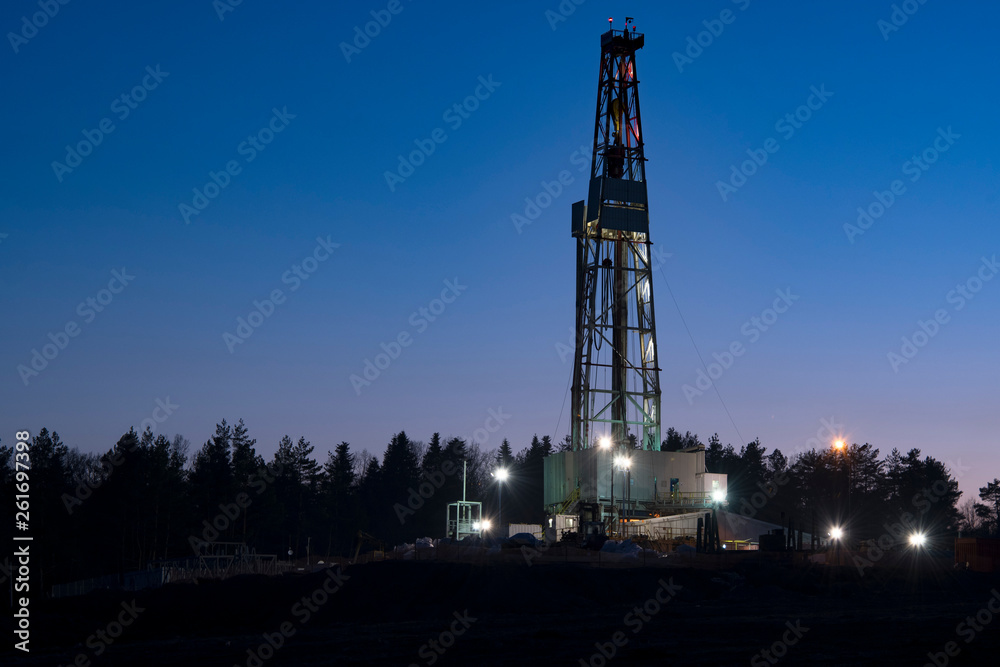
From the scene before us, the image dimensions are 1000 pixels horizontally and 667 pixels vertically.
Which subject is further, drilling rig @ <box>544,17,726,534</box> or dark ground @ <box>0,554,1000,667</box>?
drilling rig @ <box>544,17,726,534</box>

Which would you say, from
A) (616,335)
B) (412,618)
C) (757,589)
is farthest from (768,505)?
(412,618)

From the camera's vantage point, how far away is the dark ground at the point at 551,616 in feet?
68.0

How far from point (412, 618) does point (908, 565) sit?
21.1 m

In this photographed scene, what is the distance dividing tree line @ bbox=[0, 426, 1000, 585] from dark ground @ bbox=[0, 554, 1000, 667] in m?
7.89

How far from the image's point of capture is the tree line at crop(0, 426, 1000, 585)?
215 ft

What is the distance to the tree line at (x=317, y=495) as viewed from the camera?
6550 cm

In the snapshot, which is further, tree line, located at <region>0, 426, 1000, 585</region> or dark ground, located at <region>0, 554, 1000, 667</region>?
tree line, located at <region>0, 426, 1000, 585</region>

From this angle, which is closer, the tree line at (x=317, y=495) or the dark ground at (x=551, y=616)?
the dark ground at (x=551, y=616)

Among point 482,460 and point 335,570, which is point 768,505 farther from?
point 335,570

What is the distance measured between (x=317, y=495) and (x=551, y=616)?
207 feet

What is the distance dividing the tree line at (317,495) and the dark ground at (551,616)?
7886 millimetres

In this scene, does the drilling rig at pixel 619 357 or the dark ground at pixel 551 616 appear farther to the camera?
the drilling rig at pixel 619 357

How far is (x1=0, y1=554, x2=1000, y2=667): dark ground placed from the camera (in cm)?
2072

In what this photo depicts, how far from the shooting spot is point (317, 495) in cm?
8844
